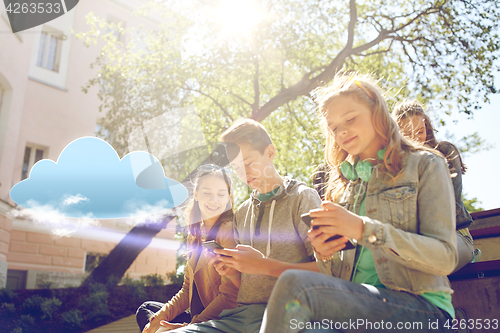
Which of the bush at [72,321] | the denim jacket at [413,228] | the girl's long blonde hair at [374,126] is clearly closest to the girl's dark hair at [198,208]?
the girl's long blonde hair at [374,126]

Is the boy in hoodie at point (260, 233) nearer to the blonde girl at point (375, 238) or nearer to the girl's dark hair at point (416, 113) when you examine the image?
the blonde girl at point (375, 238)

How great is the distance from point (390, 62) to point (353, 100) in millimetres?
10012

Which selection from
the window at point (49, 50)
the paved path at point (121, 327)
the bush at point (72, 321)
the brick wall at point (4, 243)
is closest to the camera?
the paved path at point (121, 327)

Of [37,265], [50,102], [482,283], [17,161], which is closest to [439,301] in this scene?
[482,283]

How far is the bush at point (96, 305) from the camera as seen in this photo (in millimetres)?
7414

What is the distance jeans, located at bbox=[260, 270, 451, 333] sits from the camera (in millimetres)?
1170

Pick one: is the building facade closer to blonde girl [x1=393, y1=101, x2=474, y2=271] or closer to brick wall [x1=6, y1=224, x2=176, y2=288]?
brick wall [x1=6, y1=224, x2=176, y2=288]

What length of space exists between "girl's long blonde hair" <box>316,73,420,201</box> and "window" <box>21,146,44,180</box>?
13.8 m

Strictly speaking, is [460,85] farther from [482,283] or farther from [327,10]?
[482,283]

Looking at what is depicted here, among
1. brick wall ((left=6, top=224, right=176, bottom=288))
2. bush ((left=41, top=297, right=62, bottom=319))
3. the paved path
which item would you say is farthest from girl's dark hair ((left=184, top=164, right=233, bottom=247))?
Result: brick wall ((left=6, top=224, right=176, bottom=288))

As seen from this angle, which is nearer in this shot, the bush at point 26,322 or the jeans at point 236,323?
the jeans at point 236,323

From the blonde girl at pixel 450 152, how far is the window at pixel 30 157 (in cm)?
1354

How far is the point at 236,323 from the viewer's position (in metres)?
2.05

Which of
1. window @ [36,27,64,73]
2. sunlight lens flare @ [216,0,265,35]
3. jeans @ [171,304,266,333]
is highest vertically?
window @ [36,27,64,73]
